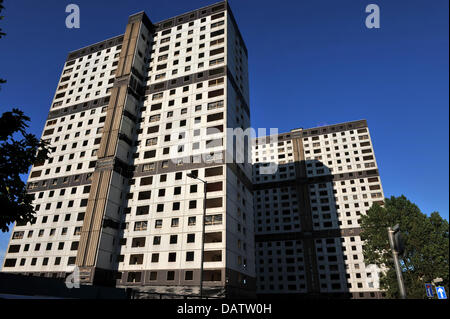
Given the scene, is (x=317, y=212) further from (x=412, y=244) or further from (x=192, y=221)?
(x=192, y=221)

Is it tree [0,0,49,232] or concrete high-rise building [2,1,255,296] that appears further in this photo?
concrete high-rise building [2,1,255,296]

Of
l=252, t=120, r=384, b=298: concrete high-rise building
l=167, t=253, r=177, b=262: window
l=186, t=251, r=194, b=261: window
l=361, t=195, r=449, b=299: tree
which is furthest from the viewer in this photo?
l=252, t=120, r=384, b=298: concrete high-rise building

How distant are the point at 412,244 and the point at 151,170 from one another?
35.8m

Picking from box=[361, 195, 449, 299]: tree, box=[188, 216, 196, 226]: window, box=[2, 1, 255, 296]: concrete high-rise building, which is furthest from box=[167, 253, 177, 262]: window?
box=[361, 195, 449, 299]: tree

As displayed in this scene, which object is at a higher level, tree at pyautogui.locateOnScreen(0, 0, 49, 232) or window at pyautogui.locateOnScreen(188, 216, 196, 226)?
window at pyautogui.locateOnScreen(188, 216, 196, 226)

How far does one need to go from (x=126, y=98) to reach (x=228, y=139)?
2026 cm

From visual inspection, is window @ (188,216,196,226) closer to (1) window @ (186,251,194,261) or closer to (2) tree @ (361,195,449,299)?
(1) window @ (186,251,194,261)

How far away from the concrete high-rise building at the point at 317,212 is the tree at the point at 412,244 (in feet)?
112

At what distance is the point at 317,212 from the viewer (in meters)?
77.2

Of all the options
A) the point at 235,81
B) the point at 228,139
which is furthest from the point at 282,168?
the point at 228,139

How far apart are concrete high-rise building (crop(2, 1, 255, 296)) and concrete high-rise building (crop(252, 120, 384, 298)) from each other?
3625cm

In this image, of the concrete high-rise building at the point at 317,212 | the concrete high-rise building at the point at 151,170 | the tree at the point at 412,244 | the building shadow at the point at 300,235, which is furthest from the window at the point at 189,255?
the concrete high-rise building at the point at 317,212

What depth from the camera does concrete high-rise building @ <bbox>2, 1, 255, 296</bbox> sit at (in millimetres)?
36719

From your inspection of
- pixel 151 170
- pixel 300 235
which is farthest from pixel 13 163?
pixel 300 235
